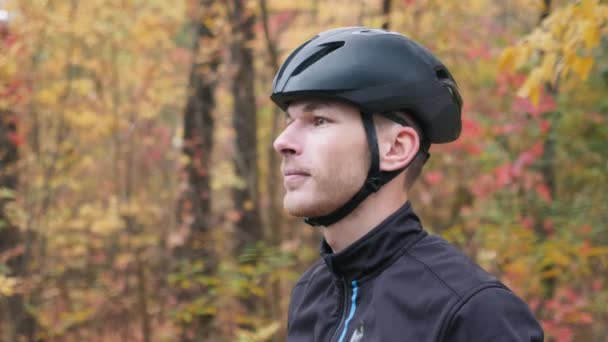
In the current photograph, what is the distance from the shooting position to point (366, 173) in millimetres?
1886

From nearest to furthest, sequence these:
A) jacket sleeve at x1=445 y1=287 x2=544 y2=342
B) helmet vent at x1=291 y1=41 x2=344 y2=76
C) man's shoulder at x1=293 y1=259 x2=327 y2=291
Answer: jacket sleeve at x1=445 y1=287 x2=544 y2=342 < helmet vent at x1=291 y1=41 x2=344 y2=76 < man's shoulder at x1=293 y1=259 x2=327 y2=291

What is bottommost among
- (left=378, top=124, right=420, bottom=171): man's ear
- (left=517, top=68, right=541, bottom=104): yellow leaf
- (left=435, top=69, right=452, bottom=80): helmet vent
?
(left=378, top=124, right=420, bottom=171): man's ear

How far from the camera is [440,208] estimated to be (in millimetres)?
10922

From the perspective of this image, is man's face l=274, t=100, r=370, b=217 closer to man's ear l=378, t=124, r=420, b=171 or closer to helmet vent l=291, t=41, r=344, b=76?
man's ear l=378, t=124, r=420, b=171

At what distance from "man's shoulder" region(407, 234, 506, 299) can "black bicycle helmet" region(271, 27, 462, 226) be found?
0.76 ft

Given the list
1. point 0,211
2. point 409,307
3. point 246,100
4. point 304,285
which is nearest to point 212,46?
point 246,100

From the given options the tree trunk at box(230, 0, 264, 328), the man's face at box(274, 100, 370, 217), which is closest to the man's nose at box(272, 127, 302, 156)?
the man's face at box(274, 100, 370, 217)

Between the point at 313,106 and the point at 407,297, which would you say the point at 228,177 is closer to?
the point at 313,106

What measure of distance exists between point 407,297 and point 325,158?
1.54ft

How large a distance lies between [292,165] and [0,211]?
5.62 metres

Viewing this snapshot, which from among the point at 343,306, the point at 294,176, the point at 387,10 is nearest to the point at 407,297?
the point at 343,306

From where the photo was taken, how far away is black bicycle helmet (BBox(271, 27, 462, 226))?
6.19ft

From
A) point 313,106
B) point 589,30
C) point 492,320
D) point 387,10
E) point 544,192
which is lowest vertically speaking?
point 544,192

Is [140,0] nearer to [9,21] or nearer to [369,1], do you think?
[9,21]
